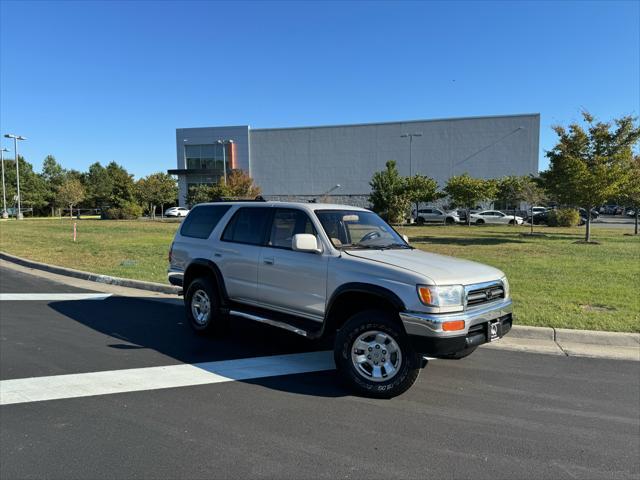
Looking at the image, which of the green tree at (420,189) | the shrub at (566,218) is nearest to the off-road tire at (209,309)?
the shrub at (566,218)

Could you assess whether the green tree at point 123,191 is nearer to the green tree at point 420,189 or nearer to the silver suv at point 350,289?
the green tree at point 420,189

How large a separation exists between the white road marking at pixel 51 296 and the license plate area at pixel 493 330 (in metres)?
7.21

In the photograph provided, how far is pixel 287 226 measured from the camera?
17.4 feet

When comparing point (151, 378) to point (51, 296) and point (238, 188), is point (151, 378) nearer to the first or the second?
point (51, 296)

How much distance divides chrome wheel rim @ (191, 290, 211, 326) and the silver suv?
18 millimetres

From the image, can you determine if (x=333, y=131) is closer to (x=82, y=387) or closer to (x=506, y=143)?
(x=506, y=143)

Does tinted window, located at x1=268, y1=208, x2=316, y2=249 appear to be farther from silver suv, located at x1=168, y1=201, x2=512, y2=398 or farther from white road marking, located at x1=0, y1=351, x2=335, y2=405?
white road marking, located at x1=0, y1=351, x2=335, y2=405

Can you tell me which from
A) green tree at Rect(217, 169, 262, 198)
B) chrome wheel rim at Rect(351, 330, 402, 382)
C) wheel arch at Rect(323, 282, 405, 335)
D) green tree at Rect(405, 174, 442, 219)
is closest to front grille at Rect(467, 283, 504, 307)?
wheel arch at Rect(323, 282, 405, 335)

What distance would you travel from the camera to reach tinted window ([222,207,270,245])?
219 inches

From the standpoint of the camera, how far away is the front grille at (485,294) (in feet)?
13.5

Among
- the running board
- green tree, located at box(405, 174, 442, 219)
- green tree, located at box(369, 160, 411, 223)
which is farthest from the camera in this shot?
green tree, located at box(405, 174, 442, 219)

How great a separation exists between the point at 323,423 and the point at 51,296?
7273 mm

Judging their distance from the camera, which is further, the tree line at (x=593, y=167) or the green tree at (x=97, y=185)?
the green tree at (x=97, y=185)

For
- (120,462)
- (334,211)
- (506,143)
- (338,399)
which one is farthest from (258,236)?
(506,143)
